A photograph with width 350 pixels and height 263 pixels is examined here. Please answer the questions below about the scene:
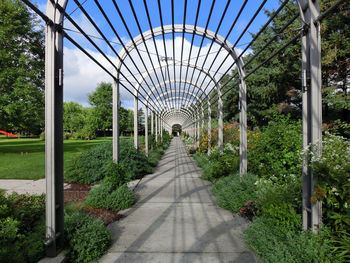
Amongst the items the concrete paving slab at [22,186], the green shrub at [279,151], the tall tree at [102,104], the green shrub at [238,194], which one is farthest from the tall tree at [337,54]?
the tall tree at [102,104]

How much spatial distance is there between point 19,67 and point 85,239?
1474cm

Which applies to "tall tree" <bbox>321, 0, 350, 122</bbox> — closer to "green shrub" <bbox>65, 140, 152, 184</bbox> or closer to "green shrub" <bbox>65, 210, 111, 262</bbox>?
"green shrub" <bbox>65, 140, 152, 184</bbox>

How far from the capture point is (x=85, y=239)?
2480 millimetres

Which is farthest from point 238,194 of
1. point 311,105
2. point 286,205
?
point 311,105

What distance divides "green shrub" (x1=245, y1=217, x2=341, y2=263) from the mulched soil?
2203 mm

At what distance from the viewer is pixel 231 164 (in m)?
5.72

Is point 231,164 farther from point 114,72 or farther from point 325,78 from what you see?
point 325,78

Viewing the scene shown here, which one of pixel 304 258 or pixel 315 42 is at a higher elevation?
pixel 315 42

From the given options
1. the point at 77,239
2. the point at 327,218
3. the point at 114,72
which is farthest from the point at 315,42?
the point at 114,72

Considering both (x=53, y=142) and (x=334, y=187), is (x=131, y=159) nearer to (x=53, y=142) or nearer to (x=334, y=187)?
(x=53, y=142)

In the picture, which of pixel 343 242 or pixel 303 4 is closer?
pixel 343 242

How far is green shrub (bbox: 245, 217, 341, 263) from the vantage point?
1958mm

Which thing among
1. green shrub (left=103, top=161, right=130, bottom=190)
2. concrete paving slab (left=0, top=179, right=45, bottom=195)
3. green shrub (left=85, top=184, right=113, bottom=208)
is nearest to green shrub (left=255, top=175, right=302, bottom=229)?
green shrub (left=85, top=184, right=113, bottom=208)

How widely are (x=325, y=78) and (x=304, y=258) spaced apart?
14.6 m
